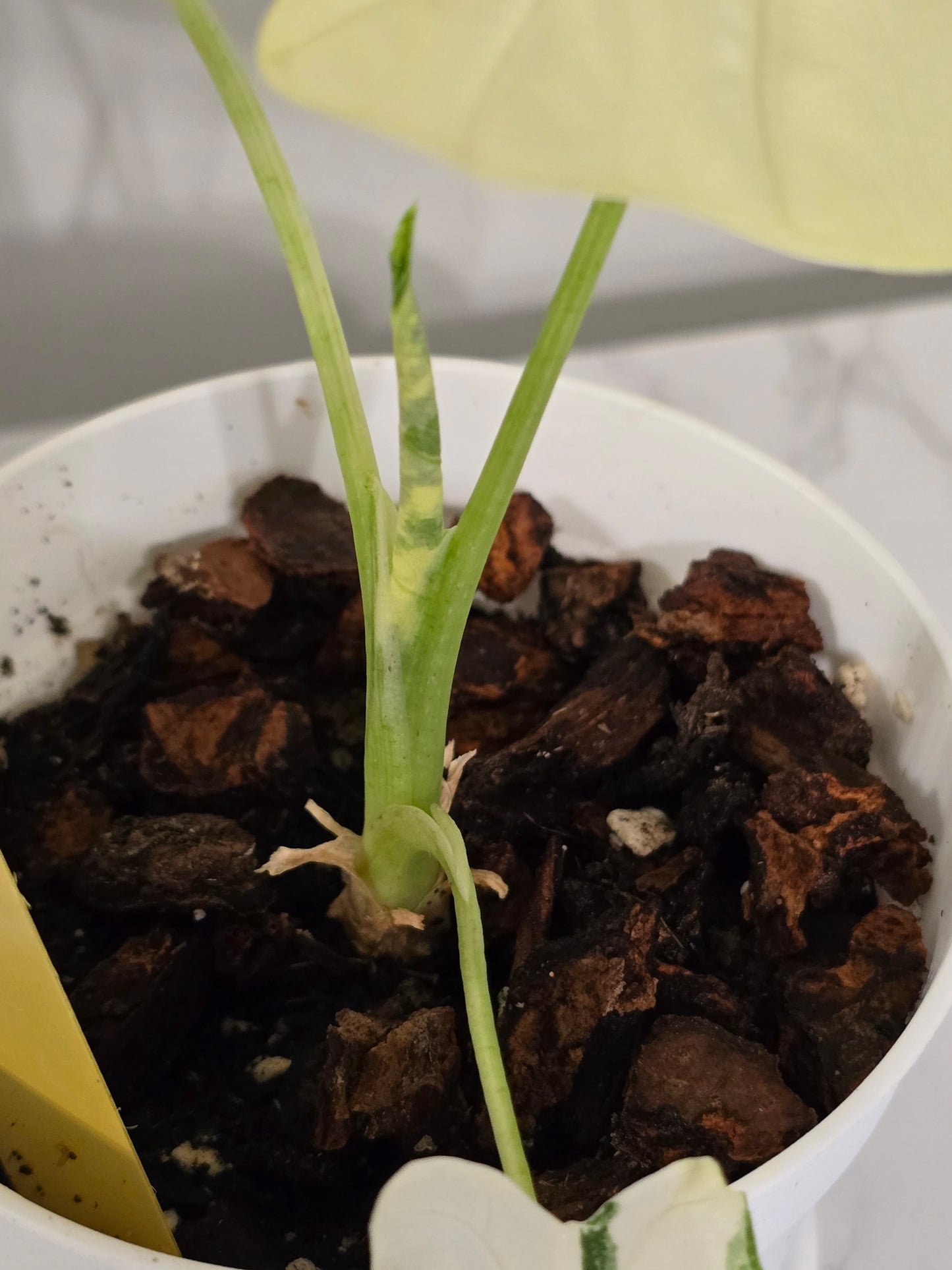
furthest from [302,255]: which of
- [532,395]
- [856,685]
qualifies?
[856,685]

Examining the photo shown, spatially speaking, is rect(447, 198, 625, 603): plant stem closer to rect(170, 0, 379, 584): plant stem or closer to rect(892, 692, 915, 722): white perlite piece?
rect(170, 0, 379, 584): plant stem

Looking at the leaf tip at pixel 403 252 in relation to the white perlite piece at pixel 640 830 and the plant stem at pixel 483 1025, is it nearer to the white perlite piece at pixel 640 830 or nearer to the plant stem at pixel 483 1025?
the plant stem at pixel 483 1025

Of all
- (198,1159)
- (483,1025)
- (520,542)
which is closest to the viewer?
(483,1025)

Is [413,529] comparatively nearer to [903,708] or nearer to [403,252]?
[403,252]

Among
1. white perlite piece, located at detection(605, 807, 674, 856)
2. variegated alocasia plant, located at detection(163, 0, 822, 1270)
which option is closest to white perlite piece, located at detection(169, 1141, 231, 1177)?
variegated alocasia plant, located at detection(163, 0, 822, 1270)

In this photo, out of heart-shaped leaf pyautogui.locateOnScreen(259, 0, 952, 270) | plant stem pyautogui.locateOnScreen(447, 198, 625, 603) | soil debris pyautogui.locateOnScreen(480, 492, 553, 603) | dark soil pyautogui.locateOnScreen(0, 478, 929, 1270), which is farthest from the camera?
soil debris pyautogui.locateOnScreen(480, 492, 553, 603)

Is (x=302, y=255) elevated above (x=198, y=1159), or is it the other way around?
(x=302, y=255)

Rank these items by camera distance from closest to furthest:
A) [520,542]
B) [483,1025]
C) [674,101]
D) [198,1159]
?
[674,101]
[483,1025]
[198,1159]
[520,542]
